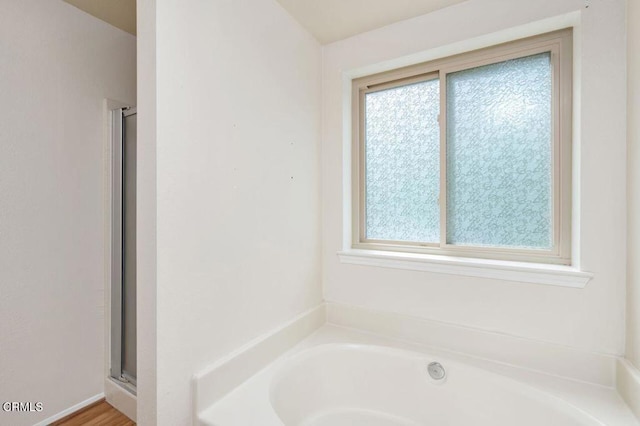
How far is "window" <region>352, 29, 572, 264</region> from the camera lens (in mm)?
1445

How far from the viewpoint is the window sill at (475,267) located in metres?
1.30

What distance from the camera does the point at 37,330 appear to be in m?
1.53

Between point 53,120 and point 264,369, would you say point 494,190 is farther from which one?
point 53,120

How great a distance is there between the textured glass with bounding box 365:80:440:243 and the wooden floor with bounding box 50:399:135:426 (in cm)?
184

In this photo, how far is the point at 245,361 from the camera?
128cm

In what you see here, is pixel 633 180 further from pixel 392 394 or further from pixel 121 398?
pixel 121 398

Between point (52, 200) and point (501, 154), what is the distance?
8.22 feet

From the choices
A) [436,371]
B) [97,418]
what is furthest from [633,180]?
[97,418]

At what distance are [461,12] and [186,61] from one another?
143 centimetres

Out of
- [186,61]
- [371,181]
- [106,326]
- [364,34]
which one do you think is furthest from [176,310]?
[364,34]

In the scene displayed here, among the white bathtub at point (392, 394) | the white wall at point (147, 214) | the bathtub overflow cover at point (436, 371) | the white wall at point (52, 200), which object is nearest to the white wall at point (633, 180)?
the white bathtub at point (392, 394)

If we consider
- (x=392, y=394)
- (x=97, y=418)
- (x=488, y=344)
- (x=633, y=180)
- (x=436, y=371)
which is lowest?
(x=97, y=418)

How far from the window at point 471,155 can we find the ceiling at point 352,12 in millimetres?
294

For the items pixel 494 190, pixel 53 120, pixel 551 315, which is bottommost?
pixel 551 315
